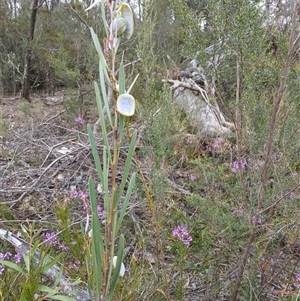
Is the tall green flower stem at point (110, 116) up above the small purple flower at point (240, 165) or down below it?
above

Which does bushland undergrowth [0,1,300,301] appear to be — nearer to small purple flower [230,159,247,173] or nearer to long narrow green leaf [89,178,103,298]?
small purple flower [230,159,247,173]

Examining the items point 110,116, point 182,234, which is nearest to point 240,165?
point 182,234

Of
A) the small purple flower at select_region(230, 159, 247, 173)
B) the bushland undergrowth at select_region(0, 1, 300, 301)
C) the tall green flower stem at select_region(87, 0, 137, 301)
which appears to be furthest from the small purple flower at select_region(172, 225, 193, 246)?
the tall green flower stem at select_region(87, 0, 137, 301)

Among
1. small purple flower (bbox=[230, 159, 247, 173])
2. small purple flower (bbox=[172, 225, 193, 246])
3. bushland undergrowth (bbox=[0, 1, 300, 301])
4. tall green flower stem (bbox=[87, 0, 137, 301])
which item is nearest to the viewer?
tall green flower stem (bbox=[87, 0, 137, 301])

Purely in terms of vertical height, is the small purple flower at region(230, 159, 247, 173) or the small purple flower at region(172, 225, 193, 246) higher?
the small purple flower at region(230, 159, 247, 173)

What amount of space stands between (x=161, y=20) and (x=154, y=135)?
557cm

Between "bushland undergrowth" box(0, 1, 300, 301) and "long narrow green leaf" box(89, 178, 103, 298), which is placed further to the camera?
"bushland undergrowth" box(0, 1, 300, 301)

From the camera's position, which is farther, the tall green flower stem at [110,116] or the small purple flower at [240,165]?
the small purple flower at [240,165]

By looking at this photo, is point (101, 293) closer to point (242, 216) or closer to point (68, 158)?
point (242, 216)

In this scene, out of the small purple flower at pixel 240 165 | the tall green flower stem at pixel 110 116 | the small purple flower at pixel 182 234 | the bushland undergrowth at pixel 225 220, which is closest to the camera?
the tall green flower stem at pixel 110 116

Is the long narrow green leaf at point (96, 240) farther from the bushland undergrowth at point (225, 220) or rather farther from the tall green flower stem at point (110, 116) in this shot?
the bushland undergrowth at point (225, 220)

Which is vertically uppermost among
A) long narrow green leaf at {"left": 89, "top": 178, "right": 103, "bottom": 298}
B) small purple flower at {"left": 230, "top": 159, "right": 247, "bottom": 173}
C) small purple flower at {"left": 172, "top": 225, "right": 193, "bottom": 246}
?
long narrow green leaf at {"left": 89, "top": 178, "right": 103, "bottom": 298}

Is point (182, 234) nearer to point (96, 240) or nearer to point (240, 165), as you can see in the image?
point (240, 165)

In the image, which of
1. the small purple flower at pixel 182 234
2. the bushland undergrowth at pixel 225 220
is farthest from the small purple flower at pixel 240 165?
the small purple flower at pixel 182 234
